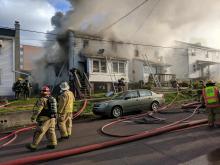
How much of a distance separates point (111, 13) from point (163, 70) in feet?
32.8

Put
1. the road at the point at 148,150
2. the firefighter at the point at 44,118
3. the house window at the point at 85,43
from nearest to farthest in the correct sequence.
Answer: the road at the point at 148,150
the firefighter at the point at 44,118
the house window at the point at 85,43

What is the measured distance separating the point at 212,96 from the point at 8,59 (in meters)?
19.5

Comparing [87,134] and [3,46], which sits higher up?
[3,46]

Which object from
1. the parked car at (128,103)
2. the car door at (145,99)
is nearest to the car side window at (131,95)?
the parked car at (128,103)

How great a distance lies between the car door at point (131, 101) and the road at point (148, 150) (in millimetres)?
4745

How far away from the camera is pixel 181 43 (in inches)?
1567

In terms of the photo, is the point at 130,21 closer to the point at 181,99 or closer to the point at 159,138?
the point at 181,99

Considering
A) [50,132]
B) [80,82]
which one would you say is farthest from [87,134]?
[80,82]

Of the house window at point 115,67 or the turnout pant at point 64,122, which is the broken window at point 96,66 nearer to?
the house window at point 115,67

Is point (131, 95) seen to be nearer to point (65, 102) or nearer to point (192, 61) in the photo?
point (65, 102)

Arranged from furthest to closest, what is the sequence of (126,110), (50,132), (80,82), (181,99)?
(80,82)
(181,99)
(126,110)
(50,132)

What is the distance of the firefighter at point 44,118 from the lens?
23.9ft

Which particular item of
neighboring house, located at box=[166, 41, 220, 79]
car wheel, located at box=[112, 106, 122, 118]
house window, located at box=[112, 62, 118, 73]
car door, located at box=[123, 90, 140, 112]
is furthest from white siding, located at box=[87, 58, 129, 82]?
car wheel, located at box=[112, 106, 122, 118]

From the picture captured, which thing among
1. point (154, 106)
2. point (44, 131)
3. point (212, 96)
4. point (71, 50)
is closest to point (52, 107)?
point (44, 131)
